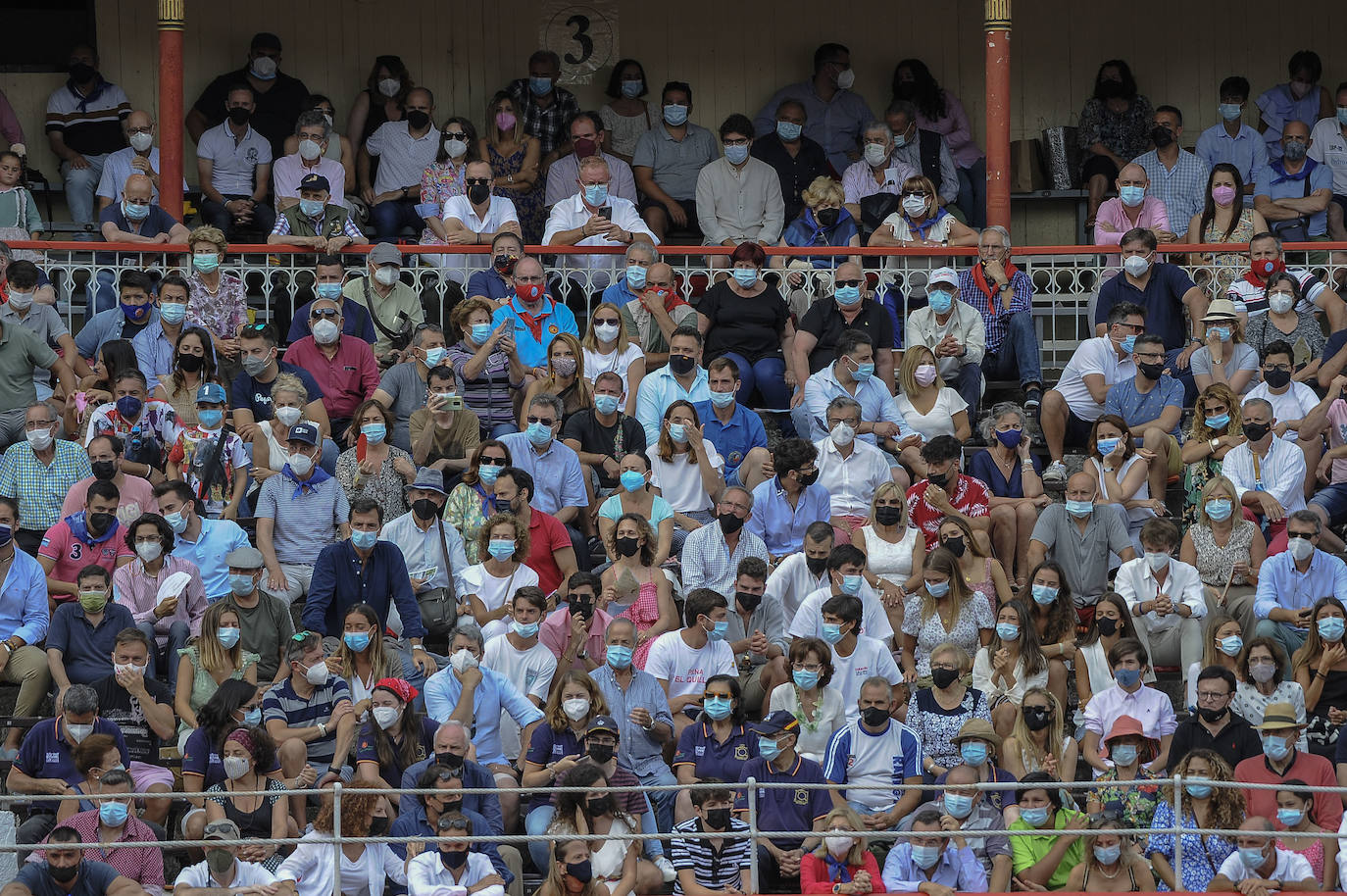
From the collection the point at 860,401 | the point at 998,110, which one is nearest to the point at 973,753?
the point at 860,401

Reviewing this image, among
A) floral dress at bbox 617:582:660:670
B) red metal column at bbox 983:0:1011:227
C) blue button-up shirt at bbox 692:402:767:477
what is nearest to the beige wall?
red metal column at bbox 983:0:1011:227

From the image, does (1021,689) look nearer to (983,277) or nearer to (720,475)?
(720,475)

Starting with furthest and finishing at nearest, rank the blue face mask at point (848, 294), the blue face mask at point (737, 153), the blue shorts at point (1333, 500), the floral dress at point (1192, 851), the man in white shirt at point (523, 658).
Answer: the blue face mask at point (737, 153)
the blue face mask at point (848, 294)
the blue shorts at point (1333, 500)
the man in white shirt at point (523, 658)
the floral dress at point (1192, 851)

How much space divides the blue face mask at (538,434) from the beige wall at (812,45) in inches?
265

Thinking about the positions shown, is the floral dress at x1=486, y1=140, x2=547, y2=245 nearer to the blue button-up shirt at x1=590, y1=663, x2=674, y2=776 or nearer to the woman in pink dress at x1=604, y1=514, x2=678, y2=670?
the woman in pink dress at x1=604, y1=514, x2=678, y2=670

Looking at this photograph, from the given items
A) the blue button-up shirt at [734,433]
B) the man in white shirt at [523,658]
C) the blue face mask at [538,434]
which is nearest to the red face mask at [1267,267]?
the blue button-up shirt at [734,433]

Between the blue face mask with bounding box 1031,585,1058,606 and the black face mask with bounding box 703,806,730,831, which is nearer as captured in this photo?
the black face mask with bounding box 703,806,730,831

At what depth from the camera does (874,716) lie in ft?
44.3

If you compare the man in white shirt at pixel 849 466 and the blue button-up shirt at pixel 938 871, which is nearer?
the blue button-up shirt at pixel 938 871

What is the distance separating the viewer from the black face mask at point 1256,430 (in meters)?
15.8

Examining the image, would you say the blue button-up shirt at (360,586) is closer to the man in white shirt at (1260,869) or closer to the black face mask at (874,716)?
the black face mask at (874,716)

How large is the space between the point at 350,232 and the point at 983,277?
16.5ft

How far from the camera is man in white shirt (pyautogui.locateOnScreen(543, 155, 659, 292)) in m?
18.4

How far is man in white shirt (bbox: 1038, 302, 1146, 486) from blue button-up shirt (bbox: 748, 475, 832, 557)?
2.27 m
